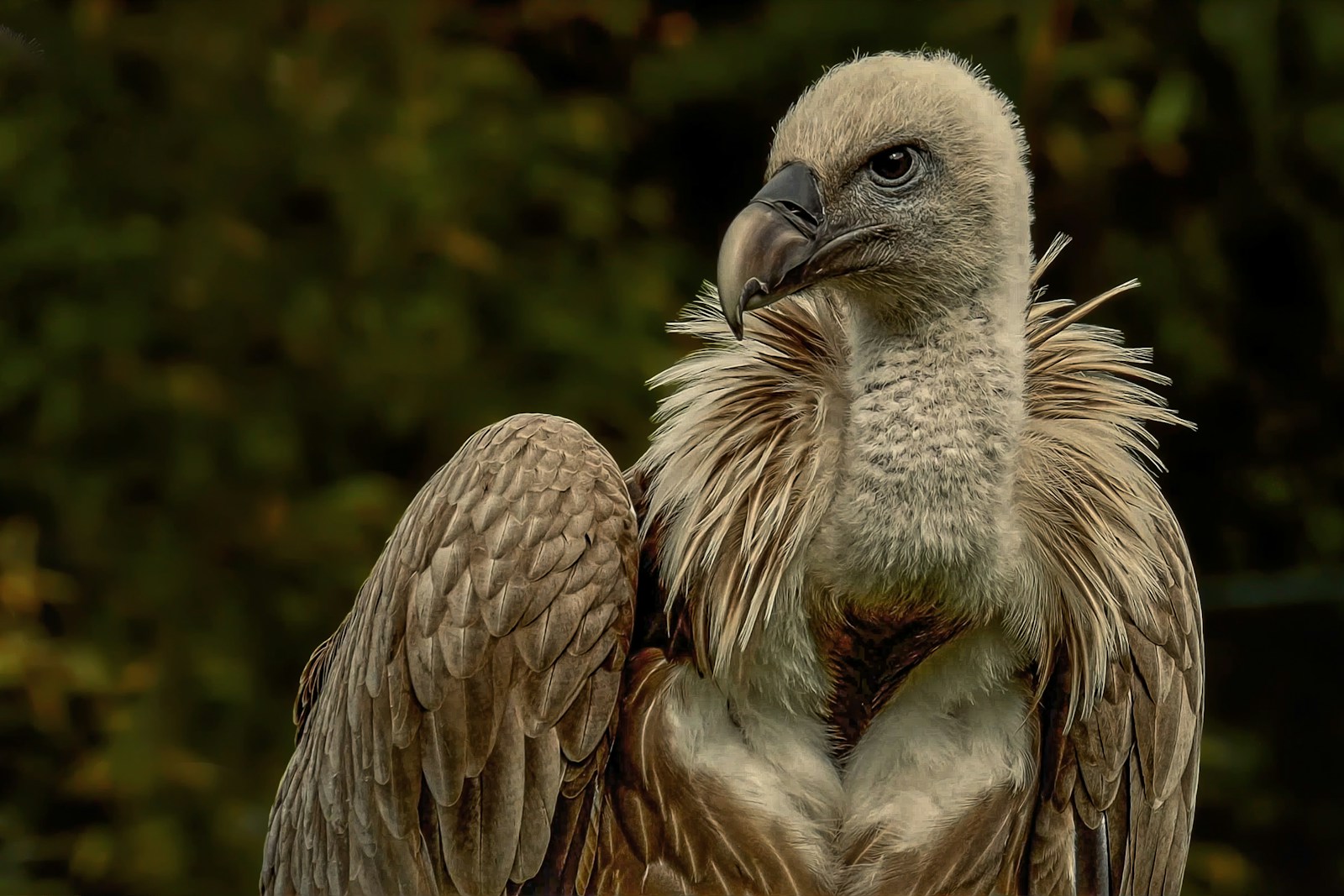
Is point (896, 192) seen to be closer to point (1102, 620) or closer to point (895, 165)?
point (895, 165)

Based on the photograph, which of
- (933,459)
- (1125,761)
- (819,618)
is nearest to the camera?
(933,459)

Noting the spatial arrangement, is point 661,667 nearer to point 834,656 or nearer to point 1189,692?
point 834,656

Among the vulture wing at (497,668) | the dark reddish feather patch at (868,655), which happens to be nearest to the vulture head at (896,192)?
the dark reddish feather patch at (868,655)

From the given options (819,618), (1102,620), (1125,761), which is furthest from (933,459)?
(1125,761)

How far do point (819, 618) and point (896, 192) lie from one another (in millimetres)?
632

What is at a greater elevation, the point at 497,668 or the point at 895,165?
the point at 895,165

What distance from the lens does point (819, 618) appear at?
255 cm

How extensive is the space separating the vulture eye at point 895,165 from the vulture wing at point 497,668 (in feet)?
2.18

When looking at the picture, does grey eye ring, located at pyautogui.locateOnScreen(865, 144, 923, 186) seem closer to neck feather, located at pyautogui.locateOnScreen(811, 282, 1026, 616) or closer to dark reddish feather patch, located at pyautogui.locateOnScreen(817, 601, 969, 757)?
neck feather, located at pyautogui.locateOnScreen(811, 282, 1026, 616)

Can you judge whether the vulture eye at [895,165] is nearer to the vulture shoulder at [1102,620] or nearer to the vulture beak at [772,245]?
the vulture beak at [772,245]

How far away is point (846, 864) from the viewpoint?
2650mm

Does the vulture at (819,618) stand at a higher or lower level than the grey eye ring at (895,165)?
lower

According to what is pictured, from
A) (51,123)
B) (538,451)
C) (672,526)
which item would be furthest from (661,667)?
(51,123)

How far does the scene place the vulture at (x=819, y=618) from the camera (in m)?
2.44
